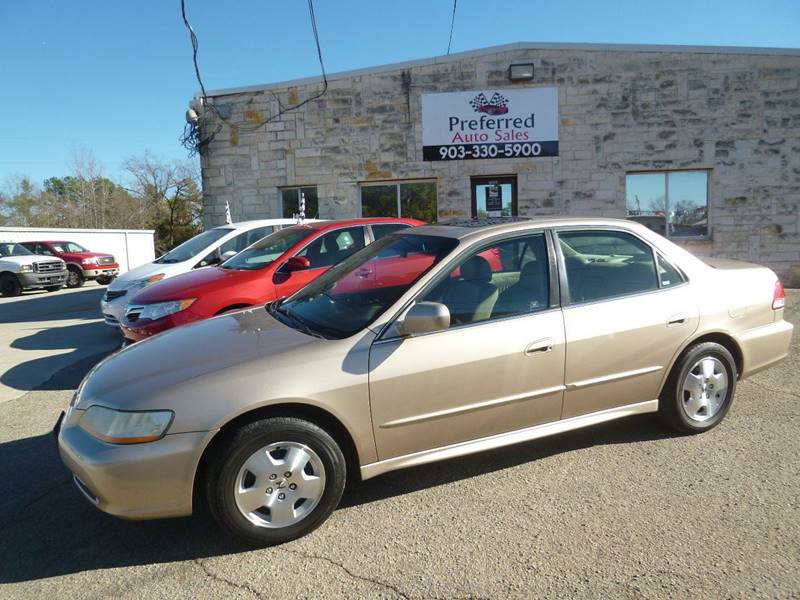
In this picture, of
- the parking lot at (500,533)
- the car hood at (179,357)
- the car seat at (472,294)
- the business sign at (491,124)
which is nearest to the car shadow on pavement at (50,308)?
the business sign at (491,124)

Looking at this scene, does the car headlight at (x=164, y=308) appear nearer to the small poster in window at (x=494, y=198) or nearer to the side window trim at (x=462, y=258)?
the side window trim at (x=462, y=258)

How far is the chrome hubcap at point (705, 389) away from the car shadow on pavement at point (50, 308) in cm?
1027

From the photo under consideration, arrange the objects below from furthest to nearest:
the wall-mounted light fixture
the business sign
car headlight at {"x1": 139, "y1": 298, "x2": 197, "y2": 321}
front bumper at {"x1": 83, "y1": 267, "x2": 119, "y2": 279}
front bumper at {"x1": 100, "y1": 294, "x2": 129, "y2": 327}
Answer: front bumper at {"x1": 83, "y1": 267, "x2": 119, "y2": 279} → the business sign → the wall-mounted light fixture → front bumper at {"x1": 100, "y1": 294, "x2": 129, "y2": 327} → car headlight at {"x1": 139, "y1": 298, "x2": 197, "y2": 321}

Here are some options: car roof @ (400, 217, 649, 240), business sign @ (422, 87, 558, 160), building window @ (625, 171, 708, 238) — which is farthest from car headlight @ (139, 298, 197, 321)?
building window @ (625, 171, 708, 238)

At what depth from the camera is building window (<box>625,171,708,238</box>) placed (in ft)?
40.9

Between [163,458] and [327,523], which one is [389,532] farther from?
[163,458]

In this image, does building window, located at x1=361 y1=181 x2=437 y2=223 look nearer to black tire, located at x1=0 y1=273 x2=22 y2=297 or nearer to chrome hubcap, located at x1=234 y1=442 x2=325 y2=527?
chrome hubcap, located at x1=234 y1=442 x2=325 y2=527

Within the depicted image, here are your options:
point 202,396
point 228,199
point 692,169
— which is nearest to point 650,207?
point 692,169

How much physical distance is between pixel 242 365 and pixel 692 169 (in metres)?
12.1

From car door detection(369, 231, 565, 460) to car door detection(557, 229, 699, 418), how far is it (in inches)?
5.1

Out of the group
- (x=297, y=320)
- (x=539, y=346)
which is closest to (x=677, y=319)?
(x=539, y=346)

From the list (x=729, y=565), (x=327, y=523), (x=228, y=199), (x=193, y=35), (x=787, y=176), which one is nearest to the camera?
(x=729, y=565)

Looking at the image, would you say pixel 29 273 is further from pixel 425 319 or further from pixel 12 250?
pixel 425 319

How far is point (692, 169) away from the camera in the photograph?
12.4 meters
